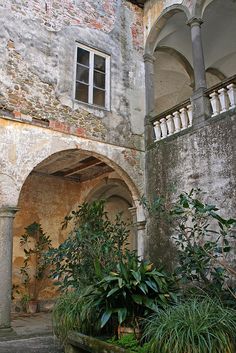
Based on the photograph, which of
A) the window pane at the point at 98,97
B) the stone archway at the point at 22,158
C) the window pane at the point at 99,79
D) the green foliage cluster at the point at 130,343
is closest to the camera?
the green foliage cluster at the point at 130,343

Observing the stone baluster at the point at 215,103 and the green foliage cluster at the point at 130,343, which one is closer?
the green foliage cluster at the point at 130,343

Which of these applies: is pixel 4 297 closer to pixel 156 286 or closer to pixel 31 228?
pixel 156 286

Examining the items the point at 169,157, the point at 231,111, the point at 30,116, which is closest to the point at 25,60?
the point at 30,116

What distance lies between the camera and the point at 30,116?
7176mm

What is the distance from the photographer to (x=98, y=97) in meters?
8.62

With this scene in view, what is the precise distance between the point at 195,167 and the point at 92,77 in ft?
10.7

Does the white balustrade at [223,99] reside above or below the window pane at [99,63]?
below

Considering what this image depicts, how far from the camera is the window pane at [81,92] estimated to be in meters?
8.20

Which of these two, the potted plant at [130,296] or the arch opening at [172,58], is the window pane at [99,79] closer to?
the arch opening at [172,58]

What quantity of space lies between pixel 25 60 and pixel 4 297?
4.66 meters

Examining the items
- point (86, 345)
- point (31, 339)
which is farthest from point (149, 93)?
point (86, 345)

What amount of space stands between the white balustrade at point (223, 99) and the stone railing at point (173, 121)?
61 centimetres

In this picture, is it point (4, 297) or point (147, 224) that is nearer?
point (4, 297)

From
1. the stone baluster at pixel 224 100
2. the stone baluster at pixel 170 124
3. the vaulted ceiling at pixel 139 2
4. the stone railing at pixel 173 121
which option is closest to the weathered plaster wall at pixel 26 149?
the stone railing at pixel 173 121
